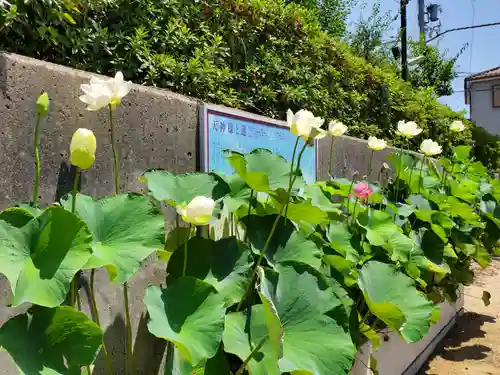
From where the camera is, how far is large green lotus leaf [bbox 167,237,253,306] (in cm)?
129

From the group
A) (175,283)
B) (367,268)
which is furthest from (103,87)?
(367,268)

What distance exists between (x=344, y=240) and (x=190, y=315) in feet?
3.21

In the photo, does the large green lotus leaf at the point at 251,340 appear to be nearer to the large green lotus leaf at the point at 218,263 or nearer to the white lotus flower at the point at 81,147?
the large green lotus leaf at the point at 218,263

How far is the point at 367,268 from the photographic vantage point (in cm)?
172

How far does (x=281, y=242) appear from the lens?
145cm

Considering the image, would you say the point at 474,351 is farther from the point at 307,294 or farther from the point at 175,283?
the point at 175,283

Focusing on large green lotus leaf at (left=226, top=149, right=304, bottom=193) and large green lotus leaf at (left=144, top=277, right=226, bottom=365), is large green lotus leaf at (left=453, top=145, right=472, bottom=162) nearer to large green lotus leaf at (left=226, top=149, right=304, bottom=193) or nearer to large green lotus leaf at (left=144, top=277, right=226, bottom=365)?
large green lotus leaf at (left=226, top=149, right=304, bottom=193)

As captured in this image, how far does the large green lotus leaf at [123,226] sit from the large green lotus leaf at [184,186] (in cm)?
17

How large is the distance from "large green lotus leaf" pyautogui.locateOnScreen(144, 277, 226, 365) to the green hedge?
0.82m

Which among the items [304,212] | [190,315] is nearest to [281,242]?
[304,212]

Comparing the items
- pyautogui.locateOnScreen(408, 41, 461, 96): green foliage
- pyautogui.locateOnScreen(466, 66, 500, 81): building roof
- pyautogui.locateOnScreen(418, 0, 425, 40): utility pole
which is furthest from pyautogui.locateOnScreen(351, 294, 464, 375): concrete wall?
pyautogui.locateOnScreen(466, 66, 500, 81): building roof

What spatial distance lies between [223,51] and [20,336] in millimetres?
1658

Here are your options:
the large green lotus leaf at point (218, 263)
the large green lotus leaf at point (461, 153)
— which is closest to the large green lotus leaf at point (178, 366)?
the large green lotus leaf at point (218, 263)

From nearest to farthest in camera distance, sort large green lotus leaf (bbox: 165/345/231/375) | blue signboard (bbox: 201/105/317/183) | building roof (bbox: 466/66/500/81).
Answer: large green lotus leaf (bbox: 165/345/231/375) → blue signboard (bbox: 201/105/317/183) → building roof (bbox: 466/66/500/81)
